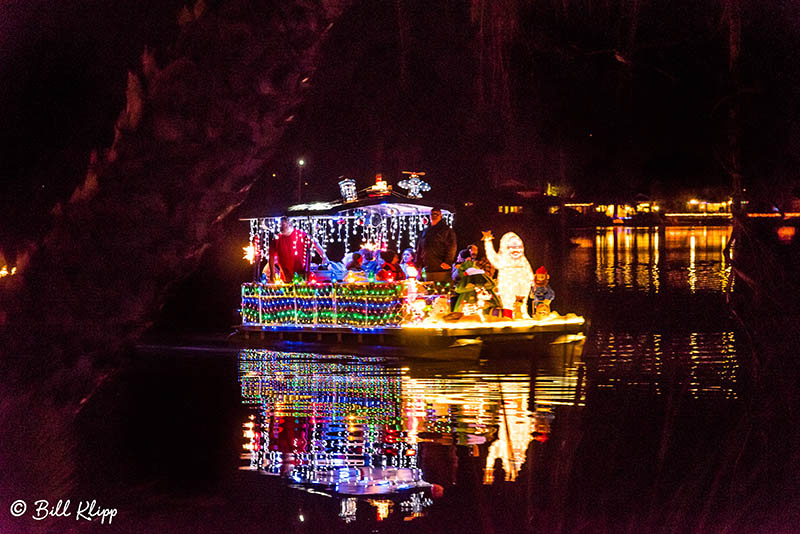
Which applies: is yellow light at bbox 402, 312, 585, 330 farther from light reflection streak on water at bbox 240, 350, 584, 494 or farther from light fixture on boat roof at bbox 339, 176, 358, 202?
light fixture on boat roof at bbox 339, 176, 358, 202

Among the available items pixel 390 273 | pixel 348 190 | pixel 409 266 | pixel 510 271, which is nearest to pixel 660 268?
pixel 348 190

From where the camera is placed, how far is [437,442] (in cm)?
1038

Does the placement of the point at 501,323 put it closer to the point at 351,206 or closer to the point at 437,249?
the point at 437,249

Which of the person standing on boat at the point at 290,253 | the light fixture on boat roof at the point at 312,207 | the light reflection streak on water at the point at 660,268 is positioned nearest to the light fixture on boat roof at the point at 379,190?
the light fixture on boat roof at the point at 312,207

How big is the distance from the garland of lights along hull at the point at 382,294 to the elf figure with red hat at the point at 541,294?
0.07 m

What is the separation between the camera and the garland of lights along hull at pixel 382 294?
18.1 meters

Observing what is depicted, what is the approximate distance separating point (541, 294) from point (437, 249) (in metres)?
2.31

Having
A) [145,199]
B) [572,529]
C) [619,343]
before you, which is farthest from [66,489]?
[619,343]

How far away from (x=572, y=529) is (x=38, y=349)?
184 inches

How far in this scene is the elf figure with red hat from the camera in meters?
18.6

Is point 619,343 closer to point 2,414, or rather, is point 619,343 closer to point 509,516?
point 509,516

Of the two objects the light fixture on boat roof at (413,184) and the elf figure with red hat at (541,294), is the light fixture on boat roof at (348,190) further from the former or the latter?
the elf figure with red hat at (541,294)

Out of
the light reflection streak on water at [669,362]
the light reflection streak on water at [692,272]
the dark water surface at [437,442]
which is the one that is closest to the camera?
the dark water surface at [437,442]

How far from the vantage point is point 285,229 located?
65.2 feet
